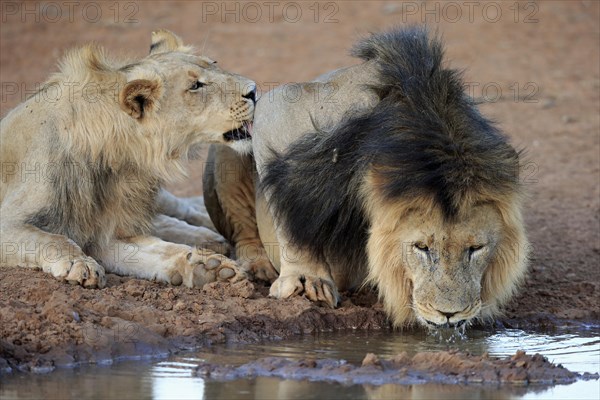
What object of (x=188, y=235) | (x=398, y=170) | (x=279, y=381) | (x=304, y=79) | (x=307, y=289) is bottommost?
(x=279, y=381)

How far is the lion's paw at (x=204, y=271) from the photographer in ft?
21.1

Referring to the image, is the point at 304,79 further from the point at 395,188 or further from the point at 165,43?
the point at 395,188

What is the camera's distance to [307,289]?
20.4 feet

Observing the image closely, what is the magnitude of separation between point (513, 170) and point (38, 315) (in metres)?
2.25

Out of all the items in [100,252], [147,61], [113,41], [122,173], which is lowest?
[100,252]

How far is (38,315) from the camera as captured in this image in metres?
5.50

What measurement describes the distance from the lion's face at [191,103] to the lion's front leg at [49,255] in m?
0.77

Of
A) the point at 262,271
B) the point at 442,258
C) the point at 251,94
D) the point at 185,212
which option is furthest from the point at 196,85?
the point at 185,212

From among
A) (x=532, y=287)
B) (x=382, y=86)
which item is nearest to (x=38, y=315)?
(x=382, y=86)

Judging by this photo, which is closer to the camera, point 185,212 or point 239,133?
point 239,133

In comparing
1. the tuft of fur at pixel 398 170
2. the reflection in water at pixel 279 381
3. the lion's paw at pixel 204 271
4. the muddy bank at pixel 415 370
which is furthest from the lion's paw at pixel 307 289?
the muddy bank at pixel 415 370

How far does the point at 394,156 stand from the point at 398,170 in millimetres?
68

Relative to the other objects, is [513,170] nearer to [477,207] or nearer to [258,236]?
[477,207]

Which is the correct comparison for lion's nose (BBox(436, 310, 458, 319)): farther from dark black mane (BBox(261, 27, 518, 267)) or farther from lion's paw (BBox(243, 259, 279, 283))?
lion's paw (BBox(243, 259, 279, 283))
